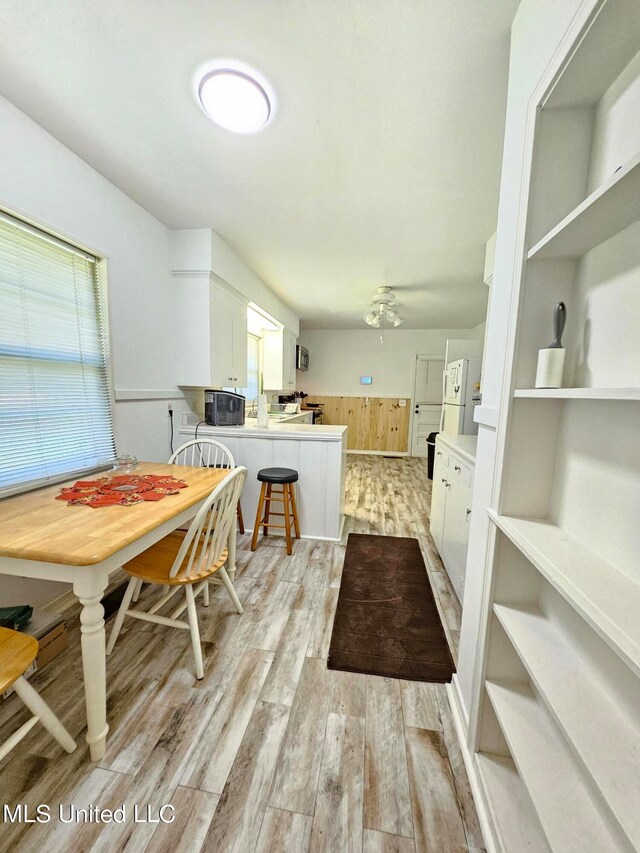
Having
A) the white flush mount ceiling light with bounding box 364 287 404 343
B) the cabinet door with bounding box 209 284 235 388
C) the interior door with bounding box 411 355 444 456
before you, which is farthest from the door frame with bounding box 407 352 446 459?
the cabinet door with bounding box 209 284 235 388

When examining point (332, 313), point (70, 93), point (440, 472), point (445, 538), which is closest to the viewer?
point (70, 93)

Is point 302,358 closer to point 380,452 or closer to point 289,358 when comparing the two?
point 289,358

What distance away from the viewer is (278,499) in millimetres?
2605

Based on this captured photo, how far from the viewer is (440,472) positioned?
259cm

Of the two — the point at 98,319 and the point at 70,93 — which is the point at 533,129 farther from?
the point at 98,319

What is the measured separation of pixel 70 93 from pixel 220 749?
274cm

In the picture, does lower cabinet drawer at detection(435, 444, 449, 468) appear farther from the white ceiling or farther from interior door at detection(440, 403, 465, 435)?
the white ceiling

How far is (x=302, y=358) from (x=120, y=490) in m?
4.84

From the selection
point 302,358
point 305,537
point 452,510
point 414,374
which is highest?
point 302,358

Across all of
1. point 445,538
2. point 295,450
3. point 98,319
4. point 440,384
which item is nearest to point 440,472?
point 445,538

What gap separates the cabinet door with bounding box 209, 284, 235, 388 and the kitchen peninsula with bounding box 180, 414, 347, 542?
0.52 m

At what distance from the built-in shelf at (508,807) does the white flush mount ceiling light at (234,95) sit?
266cm

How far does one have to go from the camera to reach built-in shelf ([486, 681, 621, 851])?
685 millimetres
